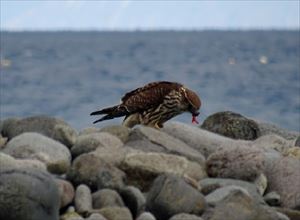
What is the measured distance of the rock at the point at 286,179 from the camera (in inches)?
386

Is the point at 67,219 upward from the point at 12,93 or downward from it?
upward

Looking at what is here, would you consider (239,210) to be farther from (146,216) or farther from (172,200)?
(146,216)

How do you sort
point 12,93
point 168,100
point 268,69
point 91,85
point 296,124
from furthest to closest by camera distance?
point 268,69
point 91,85
point 12,93
point 296,124
point 168,100

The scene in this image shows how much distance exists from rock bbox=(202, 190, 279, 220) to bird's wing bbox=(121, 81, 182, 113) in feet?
7.54

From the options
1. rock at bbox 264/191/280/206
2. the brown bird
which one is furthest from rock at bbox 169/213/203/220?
the brown bird

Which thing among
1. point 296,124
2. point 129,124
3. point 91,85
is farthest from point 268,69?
point 129,124

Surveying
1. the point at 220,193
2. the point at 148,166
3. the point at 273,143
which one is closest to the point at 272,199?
the point at 220,193

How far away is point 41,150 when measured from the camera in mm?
10094

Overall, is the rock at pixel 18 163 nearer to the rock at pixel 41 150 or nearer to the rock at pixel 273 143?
the rock at pixel 41 150

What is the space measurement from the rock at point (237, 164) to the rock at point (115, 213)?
1.45 m

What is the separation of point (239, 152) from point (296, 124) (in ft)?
45.8

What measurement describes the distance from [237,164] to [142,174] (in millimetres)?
942

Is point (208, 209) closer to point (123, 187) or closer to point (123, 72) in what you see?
point (123, 187)

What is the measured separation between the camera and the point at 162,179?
29.8 ft
